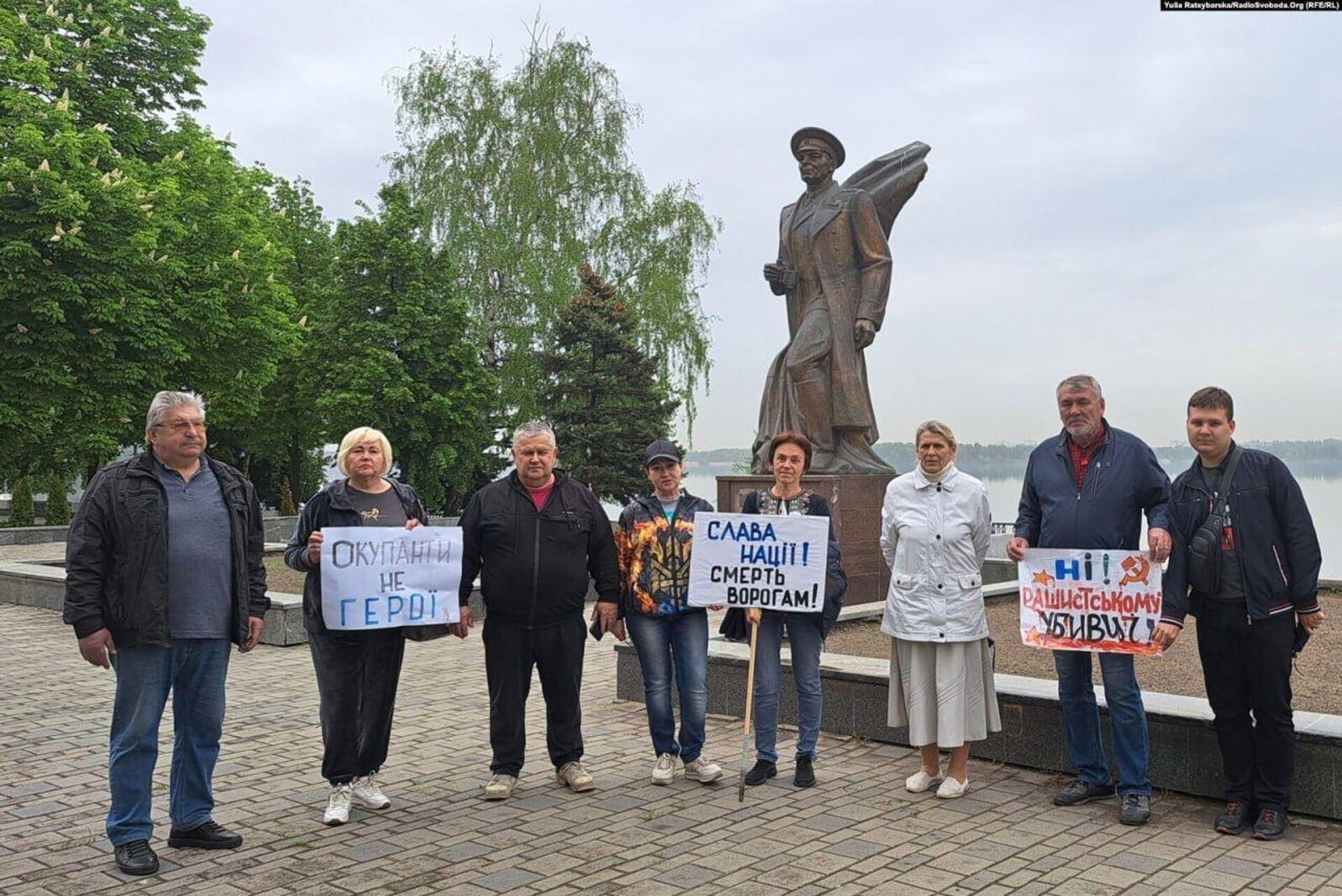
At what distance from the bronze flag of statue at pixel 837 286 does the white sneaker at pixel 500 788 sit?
7.41 meters

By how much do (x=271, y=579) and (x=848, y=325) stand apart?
853cm

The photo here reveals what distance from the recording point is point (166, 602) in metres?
5.33

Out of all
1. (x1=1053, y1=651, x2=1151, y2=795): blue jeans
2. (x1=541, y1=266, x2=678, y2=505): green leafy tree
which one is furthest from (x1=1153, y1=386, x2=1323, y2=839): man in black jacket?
(x1=541, y1=266, x2=678, y2=505): green leafy tree

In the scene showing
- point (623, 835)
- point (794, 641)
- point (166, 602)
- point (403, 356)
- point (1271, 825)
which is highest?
point (403, 356)

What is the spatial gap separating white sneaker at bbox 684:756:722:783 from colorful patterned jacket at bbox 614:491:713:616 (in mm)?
827

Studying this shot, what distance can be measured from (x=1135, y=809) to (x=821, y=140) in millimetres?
9116

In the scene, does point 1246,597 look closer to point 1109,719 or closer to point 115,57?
A: point 1109,719

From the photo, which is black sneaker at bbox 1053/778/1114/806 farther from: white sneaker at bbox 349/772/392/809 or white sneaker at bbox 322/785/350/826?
white sneaker at bbox 322/785/350/826

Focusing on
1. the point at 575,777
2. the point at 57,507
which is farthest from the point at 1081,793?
the point at 57,507

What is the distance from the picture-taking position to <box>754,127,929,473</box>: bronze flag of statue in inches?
521

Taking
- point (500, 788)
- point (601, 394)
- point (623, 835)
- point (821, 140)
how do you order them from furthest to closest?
1. point (601, 394)
2. point (821, 140)
3. point (500, 788)
4. point (623, 835)

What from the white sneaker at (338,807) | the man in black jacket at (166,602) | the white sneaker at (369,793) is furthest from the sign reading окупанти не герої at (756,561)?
the man in black jacket at (166,602)

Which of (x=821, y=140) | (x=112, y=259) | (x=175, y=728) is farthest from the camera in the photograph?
(x=112, y=259)

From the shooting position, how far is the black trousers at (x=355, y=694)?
6004 mm
